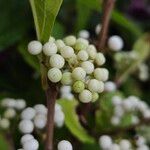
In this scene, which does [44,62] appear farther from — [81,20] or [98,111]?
[81,20]

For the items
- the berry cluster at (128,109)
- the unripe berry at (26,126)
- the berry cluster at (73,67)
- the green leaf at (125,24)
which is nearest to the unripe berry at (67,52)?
the berry cluster at (73,67)

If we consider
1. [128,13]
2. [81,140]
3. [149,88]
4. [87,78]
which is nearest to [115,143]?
[81,140]

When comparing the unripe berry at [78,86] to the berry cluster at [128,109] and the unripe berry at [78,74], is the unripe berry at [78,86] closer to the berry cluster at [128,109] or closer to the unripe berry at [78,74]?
the unripe berry at [78,74]

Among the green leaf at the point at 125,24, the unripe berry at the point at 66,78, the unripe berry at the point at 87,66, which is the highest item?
the green leaf at the point at 125,24

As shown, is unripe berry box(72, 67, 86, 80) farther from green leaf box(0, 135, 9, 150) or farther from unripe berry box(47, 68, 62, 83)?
green leaf box(0, 135, 9, 150)

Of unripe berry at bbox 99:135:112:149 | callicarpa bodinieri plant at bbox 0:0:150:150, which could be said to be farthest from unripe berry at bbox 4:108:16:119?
unripe berry at bbox 99:135:112:149

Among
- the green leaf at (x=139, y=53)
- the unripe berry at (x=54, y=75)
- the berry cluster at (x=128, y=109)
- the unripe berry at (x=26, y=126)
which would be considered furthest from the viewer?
the green leaf at (x=139, y=53)
